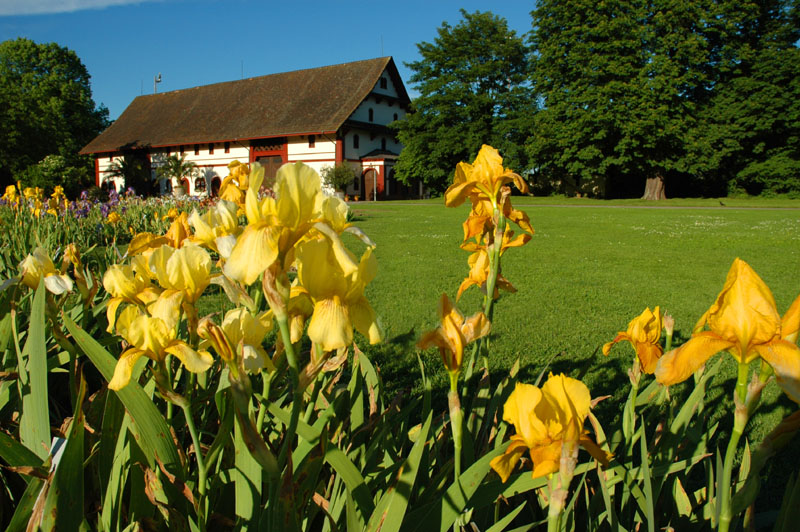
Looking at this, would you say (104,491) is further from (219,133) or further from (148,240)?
(219,133)

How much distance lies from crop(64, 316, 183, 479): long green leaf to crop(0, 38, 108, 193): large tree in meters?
29.8

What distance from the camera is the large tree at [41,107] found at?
1091 inches

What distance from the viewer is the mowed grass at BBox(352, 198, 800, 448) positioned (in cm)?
294

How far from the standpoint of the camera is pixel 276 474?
0.69m

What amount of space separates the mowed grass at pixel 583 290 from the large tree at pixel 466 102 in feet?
54.9

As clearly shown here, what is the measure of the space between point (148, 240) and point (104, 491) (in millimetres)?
598

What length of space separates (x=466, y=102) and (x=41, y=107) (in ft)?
83.4

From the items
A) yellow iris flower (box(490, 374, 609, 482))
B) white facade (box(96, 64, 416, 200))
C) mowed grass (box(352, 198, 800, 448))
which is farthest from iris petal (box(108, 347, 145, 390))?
white facade (box(96, 64, 416, 200))

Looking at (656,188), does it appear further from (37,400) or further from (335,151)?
(37,400)

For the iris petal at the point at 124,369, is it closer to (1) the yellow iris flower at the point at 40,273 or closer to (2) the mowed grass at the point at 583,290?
(1) the yellow iris flower at the point at 40,273

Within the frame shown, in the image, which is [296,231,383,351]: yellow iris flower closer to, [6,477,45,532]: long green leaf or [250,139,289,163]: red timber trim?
[6,477,45,532]: long green leaf

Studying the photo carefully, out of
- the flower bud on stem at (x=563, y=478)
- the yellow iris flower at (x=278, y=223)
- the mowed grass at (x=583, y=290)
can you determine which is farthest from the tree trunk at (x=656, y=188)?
the yellow iris flower at (x=278, y=223)

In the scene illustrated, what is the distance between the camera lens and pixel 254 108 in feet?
88.7

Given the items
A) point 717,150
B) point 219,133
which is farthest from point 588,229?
point 219,133
